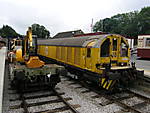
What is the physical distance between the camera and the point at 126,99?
714 cm

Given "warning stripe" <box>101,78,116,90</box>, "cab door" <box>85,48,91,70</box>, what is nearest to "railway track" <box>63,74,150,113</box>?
"warning stripe" <box>101,78,116,90</box>

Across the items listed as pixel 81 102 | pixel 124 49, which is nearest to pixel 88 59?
pixel 124 49

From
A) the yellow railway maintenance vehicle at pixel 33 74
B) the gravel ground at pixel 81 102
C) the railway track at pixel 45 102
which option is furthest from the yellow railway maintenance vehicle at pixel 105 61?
the railway track at pixel 45 102

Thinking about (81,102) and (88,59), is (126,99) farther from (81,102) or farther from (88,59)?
(88,59)

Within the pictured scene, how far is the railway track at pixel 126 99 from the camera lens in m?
6.08

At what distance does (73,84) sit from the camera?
31.0 ft

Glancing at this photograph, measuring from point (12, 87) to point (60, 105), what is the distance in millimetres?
3587

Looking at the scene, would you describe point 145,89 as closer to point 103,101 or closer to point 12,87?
point 103,101

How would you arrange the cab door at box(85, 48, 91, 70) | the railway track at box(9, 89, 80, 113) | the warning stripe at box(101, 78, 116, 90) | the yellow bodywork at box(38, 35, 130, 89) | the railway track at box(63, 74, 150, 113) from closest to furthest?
the railway track at box(9, 89, 80, 113)
the railway track at box(63, 74, 150, 113)
the warning stripe at box(101, 78, 116, 90)
the yellow bodywork at box(38, 35, 130, 89)
the cab door at box(85, 48, 91, 70)

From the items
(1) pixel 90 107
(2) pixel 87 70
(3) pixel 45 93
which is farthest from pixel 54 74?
(1) pixel 90 107

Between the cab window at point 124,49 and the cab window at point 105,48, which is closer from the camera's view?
the cab window at point 105,48

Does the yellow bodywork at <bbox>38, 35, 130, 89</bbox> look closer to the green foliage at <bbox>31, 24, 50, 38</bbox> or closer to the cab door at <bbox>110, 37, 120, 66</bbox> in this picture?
the cab door at <bbox>110, 37, 120, 66</bbox>

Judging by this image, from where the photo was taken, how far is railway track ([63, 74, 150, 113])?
608cm

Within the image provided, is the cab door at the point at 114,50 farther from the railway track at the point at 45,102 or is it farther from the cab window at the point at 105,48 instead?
the railway track at the point at 45,102
